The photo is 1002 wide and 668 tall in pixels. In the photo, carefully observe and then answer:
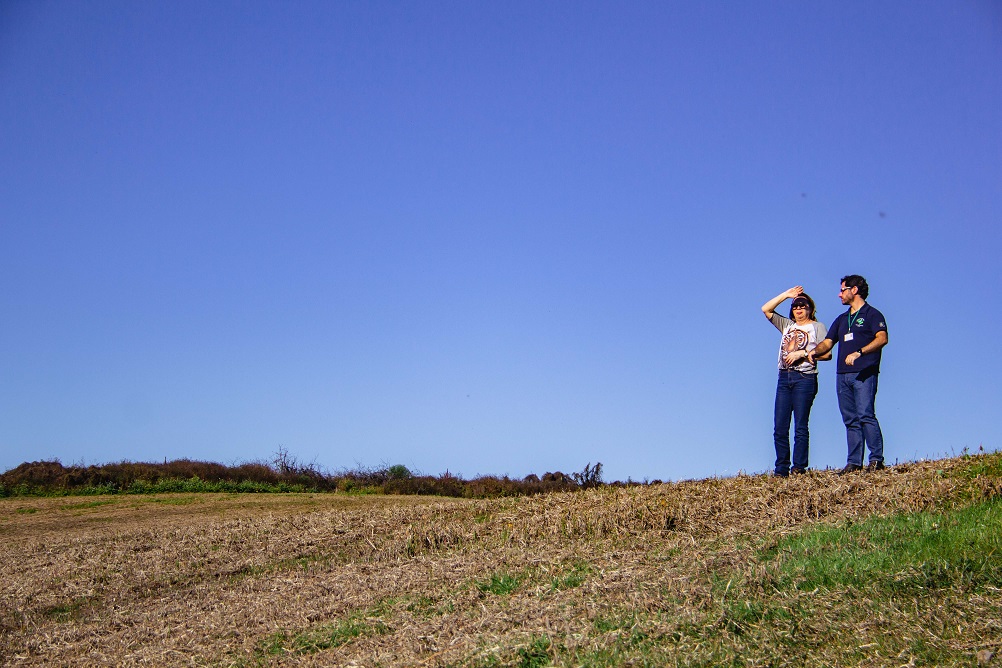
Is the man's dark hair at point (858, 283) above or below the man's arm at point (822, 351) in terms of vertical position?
above

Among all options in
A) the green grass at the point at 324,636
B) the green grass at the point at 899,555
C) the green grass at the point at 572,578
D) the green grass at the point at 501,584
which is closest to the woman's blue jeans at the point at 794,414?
the green grass at the point at 899,555

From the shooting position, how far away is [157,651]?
8.68 m

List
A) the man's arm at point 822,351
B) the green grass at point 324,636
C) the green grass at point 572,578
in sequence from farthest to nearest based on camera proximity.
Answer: the man's arm at point 822,351, the green grass at point 572,578, the green grass at point 324,636

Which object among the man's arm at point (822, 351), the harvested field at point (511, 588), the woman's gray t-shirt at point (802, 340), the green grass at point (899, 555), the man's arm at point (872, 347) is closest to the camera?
the harvested field at point (511, 588)

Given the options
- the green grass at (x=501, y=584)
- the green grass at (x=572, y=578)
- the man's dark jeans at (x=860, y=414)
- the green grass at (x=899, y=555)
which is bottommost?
the green grass at (x=501, y=584)

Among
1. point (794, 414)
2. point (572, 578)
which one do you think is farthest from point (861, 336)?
point (572, 578)

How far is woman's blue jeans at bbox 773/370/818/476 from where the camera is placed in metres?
12.4

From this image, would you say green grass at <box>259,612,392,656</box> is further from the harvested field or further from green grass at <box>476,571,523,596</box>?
green grass at <box>476,571,523,596</box>

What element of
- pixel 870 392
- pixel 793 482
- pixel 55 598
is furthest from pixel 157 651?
pixel 870 392

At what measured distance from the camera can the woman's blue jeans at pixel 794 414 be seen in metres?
12.4

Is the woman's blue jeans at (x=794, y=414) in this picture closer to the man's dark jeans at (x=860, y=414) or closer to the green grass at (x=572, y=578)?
the man's dark jeans at (x=860, y=414)

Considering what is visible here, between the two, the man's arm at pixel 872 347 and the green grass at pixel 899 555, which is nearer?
the green grass at pixel 899 555

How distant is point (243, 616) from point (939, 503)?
7.44 metres

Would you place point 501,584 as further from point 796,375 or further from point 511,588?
point 796,375
